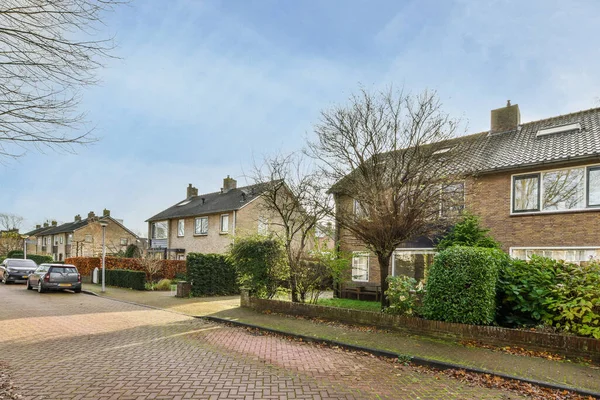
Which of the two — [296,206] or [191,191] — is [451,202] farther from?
[191,191]

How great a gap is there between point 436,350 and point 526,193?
9076mm

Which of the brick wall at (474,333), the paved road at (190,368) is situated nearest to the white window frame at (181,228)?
the paved road at (190,368)

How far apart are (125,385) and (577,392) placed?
6777 mm

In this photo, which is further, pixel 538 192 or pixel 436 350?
pixel 538 192

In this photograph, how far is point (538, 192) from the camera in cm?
1381

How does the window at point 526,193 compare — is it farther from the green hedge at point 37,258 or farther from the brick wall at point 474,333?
the green hedge at point 37,258

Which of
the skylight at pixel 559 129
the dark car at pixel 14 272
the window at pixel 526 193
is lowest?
the dark car at pixel 14 272

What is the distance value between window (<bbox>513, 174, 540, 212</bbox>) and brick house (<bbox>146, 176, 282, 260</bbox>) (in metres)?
16.3

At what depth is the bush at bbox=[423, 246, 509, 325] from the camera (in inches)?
333

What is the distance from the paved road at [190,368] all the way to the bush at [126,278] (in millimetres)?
11070

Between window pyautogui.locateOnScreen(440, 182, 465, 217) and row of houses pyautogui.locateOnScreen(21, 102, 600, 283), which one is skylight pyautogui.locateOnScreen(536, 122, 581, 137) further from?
window pyautogui.locateOnScreen(440, 182, 465, 217)

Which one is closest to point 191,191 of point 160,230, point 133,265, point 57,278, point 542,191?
point 160,230

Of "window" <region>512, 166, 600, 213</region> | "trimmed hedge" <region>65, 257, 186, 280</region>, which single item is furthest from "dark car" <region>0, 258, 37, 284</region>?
"window" <region>512, 166, 600, 213</region>

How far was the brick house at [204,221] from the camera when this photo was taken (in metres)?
29.7
